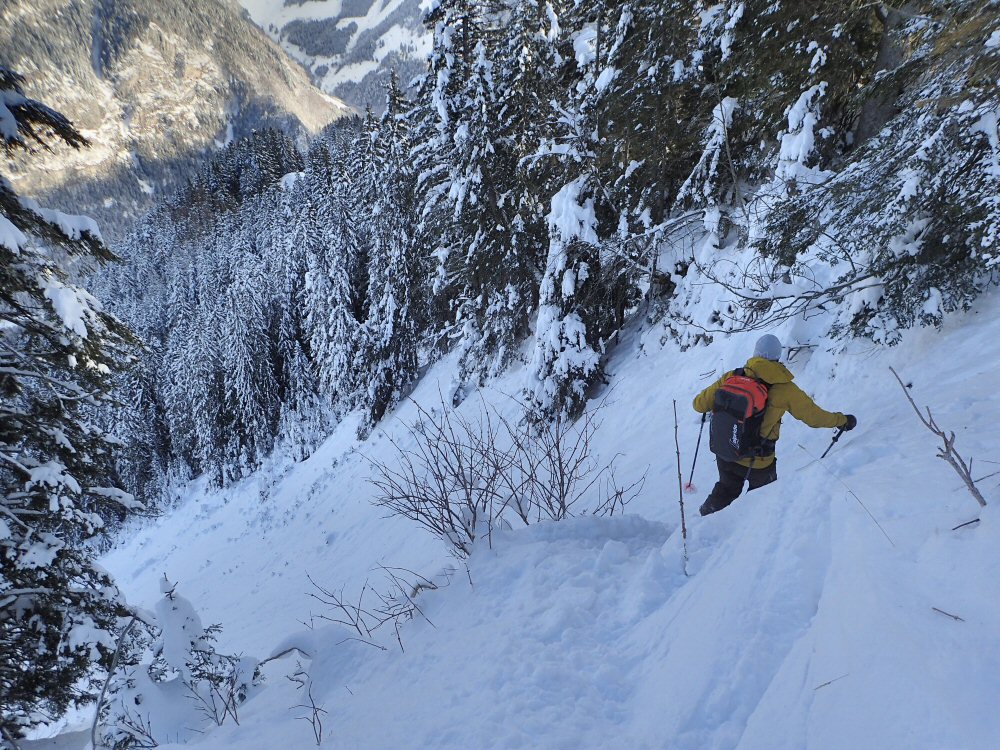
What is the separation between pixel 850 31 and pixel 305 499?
61.0 ft

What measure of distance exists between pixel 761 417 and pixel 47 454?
689 cm

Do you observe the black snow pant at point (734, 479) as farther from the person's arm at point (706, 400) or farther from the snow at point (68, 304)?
the snow at point (68, 304)

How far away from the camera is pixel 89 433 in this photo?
543cm

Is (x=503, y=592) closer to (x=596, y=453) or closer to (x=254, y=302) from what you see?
(x=596, y=453)

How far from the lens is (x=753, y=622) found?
213 centimetres

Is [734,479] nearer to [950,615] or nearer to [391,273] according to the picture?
[950,615]

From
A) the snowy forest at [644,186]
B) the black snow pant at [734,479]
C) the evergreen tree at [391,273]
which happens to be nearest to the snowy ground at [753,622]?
the black snow pant at [734,479]

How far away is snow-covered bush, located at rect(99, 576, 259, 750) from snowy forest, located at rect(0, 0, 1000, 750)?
45mm

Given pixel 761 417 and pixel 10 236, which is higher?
pixel 10 236

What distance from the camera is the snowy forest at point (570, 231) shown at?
410 centimetres

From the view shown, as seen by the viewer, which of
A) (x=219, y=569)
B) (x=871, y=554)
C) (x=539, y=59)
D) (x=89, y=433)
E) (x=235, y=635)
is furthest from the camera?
(x=219, y=569)

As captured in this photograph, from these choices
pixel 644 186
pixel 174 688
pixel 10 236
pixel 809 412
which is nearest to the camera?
pixel 809 412

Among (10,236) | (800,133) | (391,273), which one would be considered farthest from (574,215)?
(391,273)

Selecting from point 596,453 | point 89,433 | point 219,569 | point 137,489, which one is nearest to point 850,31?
point 596,453
